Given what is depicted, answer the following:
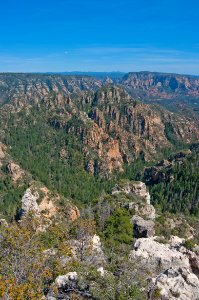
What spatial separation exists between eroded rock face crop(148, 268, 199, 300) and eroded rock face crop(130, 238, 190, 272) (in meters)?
6.62

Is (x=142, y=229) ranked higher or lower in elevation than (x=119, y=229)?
lower

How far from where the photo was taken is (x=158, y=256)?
41469mm

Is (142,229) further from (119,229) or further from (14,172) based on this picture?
(14,172)

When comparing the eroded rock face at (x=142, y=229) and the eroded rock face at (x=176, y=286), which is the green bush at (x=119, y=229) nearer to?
the eroded rock face at (x=142, y=229)

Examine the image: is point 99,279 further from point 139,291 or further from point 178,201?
point 178,201

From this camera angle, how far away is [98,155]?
19650 centimetres

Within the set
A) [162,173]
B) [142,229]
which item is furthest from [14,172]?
[142,229]

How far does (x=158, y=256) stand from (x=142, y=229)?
53.4ft

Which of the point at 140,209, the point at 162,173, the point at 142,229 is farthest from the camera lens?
the point at 162,173

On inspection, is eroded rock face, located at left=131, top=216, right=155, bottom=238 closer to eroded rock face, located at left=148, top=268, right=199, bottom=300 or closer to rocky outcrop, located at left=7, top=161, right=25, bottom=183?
eroded rock face, located at left=148, top=268, right=199, bottom=300

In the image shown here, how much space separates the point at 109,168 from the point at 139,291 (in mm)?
164680

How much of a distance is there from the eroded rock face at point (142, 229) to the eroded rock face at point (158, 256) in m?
10.6

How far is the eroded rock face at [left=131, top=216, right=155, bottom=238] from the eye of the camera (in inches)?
2236

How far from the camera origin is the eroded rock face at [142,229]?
5679 centimetres
